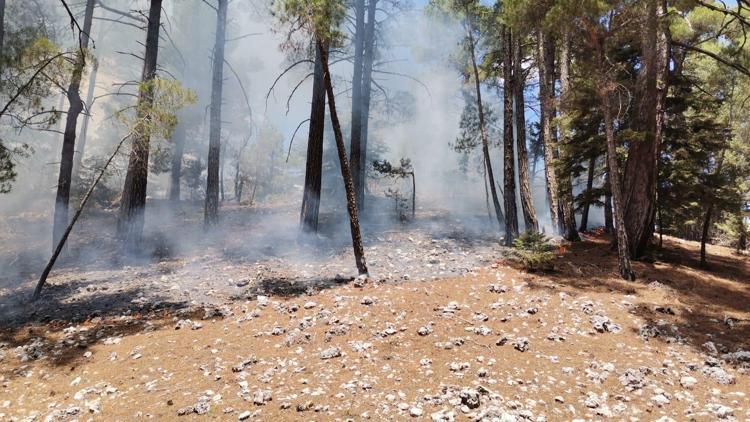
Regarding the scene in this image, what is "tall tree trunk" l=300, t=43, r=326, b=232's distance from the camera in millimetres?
11930

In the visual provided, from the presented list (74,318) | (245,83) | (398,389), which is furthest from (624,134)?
(245,83)

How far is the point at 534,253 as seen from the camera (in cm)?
842

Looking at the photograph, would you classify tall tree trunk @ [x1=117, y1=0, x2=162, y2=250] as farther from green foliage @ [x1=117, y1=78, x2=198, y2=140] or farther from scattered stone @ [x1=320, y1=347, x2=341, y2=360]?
scattered stone @ [x1=320, y1=347, x2=341, y2=360]

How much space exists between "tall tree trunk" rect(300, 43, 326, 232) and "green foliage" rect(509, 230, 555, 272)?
6415mm

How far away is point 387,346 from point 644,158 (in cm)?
846

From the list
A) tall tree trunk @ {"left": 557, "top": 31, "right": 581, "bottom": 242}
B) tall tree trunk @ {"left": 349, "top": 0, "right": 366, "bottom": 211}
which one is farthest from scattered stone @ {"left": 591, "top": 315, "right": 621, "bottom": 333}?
tall tree trunk @ {"left": 349, "top": 0, "right": 366, "bottom": 211}

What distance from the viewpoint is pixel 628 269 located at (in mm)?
8148

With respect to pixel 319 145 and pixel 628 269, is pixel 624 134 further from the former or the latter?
pixel 319 145

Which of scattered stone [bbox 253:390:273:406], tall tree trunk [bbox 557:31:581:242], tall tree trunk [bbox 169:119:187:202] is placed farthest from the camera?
tall tree trunk [bbox 169:119:187:202]

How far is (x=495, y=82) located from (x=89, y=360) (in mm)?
18638

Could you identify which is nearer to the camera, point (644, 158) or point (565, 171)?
point (644, 158)

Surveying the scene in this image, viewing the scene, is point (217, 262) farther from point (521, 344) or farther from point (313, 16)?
point (521, 344)

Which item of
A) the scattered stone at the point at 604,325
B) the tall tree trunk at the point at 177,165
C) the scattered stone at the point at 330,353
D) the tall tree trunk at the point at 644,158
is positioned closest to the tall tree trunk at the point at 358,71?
the tall tree trunk at the point at 644,158

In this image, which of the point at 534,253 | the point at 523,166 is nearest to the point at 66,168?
the point at 534,253
